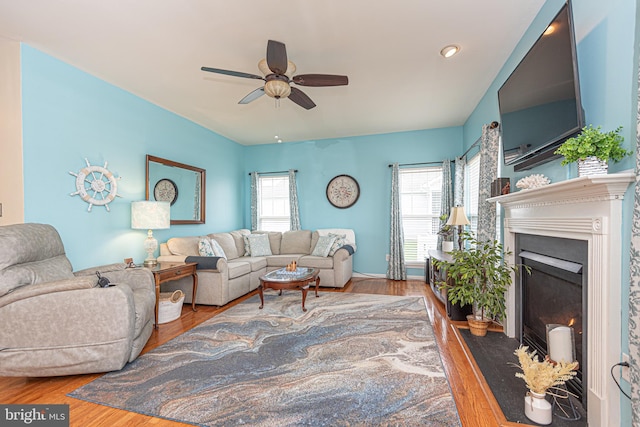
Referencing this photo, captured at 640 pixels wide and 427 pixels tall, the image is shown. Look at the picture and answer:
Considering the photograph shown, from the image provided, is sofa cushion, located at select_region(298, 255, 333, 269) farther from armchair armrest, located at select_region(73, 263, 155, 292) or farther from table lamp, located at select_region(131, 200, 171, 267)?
armchair armrest, located at select_region(73, 263, 155, 292)

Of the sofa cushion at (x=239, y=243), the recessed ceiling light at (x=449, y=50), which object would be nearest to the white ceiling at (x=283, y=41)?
the recessed ceiling light at (x=449, y=50)

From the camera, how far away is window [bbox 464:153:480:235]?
13.3ft

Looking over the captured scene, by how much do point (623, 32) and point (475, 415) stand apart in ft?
6.93

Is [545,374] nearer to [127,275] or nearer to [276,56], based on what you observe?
[276,56]

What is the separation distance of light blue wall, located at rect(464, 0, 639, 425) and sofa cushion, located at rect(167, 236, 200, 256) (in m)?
4.12

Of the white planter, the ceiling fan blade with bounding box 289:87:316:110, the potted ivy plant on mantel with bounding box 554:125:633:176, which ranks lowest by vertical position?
the white planter

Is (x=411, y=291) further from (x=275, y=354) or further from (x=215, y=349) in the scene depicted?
(x=215, y=349)

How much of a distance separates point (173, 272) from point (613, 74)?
3.86 metres

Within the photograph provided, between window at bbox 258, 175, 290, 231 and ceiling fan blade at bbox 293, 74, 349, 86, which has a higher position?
ceiling fan blade at bbox 293, 74, 349, 86

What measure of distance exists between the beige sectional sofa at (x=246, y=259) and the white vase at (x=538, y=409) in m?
3.16

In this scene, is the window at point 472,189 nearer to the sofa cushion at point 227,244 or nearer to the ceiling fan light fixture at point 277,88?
the ceiling fan light fixture at point 277,88

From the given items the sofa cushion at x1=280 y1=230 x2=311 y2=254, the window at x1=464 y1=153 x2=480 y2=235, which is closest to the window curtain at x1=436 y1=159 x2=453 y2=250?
the window at x1=464 y1=153 x2=480 y2=235

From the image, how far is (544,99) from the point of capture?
5.98 ft

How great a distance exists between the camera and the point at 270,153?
601 centimetres
